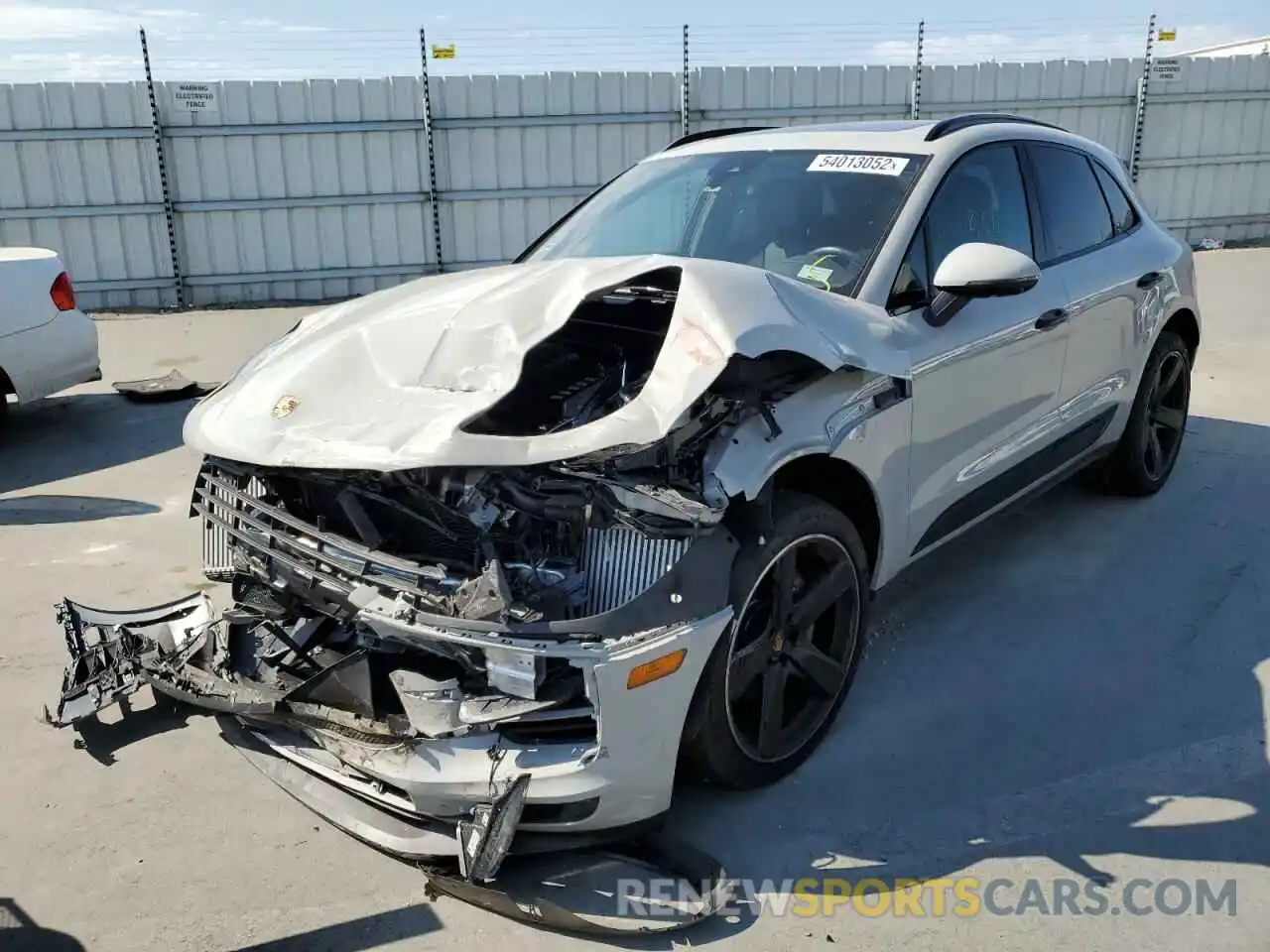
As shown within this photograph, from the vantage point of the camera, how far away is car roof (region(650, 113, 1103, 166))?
144 inches

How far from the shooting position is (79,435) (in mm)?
6965

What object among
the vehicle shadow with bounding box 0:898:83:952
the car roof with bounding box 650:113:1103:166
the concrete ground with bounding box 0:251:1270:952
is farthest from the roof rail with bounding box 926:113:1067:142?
the vehicle shadow with bounding box 0:898:83:952

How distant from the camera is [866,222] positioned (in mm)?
3383

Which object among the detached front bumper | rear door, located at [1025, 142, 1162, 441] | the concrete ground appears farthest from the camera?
rear door, located at [1025, 142, 1162, 441]

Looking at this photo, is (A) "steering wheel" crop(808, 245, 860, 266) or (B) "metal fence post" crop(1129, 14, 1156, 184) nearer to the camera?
(A) "steering wheel" crop(808, 245, 860, 266)

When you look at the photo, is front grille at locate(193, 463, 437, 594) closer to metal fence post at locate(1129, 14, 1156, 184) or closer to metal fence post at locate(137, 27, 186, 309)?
metal fence post at locate(137, 27, 186, 309)

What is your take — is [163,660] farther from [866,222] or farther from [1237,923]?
[1237,923]

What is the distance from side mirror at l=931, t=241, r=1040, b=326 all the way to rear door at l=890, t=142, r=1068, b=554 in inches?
5.1

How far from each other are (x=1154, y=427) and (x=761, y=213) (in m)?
2.66

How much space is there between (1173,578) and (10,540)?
5313mm

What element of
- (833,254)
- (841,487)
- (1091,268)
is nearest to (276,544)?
(841,487)

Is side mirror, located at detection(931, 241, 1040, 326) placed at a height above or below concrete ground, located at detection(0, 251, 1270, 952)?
above

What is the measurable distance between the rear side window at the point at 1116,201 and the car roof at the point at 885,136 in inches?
18.2

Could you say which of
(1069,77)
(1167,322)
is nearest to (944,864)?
(1167,322)
